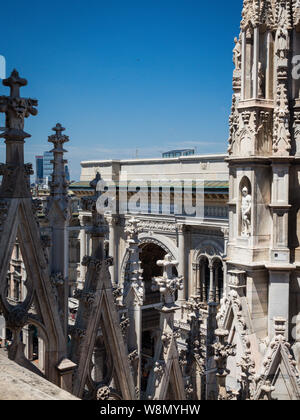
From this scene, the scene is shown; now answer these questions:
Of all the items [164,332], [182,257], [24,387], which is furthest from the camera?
[182,257]

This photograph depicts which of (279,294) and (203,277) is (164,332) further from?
(203,277)

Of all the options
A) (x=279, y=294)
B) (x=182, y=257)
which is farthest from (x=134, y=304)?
(x=182, y=257)

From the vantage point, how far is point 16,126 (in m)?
4.95

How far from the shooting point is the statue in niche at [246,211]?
708 centimetres

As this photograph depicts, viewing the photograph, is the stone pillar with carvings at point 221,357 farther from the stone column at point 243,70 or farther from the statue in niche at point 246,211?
the stone column at point 243,70

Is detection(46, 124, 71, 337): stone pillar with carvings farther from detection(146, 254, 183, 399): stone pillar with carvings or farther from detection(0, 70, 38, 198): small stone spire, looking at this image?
detection(146, 254, 183, 399): stone pillar with carvings

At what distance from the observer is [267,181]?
23.2 ft

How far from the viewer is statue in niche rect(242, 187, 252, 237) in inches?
279

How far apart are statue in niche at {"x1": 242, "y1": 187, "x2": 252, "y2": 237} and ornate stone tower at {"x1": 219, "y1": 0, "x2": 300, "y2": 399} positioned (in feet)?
0.05

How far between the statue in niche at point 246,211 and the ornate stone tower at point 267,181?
1 cm

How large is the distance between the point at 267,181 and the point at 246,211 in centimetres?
50
